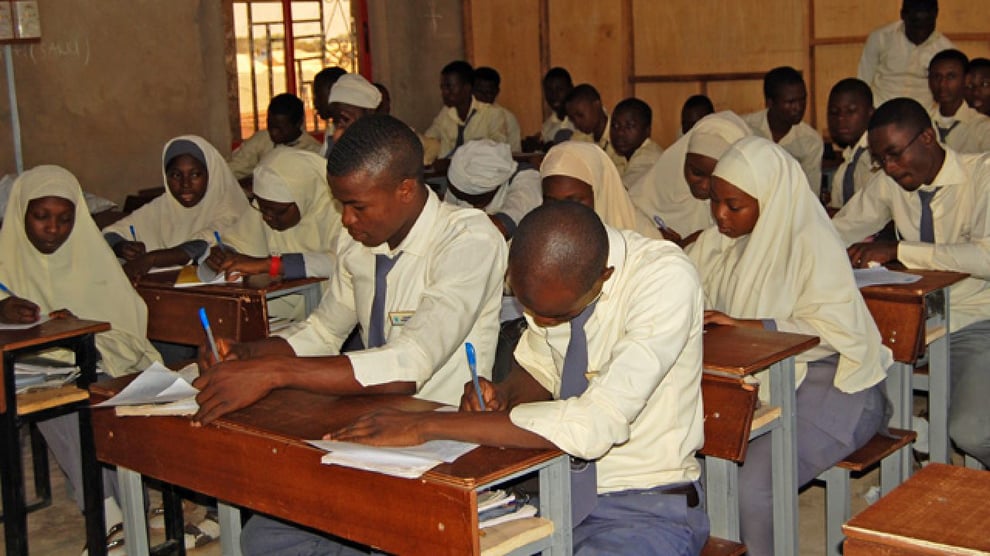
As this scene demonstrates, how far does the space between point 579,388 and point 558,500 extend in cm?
29

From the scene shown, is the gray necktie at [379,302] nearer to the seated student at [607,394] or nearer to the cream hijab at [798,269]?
the seated student at [607,394]

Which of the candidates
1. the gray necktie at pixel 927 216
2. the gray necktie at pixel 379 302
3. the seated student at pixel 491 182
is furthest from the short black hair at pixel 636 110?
the gray necktie at pixel 379 302

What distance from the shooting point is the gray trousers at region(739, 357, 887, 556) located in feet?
10.6

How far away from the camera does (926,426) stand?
418 cm

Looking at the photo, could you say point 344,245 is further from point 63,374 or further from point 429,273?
point 63,374

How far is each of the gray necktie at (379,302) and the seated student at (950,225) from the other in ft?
6.19

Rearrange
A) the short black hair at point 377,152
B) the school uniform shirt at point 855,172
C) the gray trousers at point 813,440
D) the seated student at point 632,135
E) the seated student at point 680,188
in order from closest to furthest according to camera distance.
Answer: the short black hair at point 377,152 < the gray trousers at point 813,440 < the seated student at point 680,188 < the school uniform shirt at point 855,172 < the seated student at point 632,135

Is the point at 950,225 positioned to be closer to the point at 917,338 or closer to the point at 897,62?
the point at 917,338

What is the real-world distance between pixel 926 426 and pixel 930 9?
4504mm

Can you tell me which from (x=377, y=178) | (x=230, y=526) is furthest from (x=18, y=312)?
(x=377, y=178)

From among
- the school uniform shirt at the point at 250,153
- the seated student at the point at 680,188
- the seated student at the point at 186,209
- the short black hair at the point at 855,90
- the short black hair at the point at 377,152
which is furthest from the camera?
the school uniform shirt at the point at 250,153

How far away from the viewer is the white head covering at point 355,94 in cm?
643

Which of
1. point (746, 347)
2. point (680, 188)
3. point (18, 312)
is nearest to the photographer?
point (746, 347)

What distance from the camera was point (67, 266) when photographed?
4426mm
